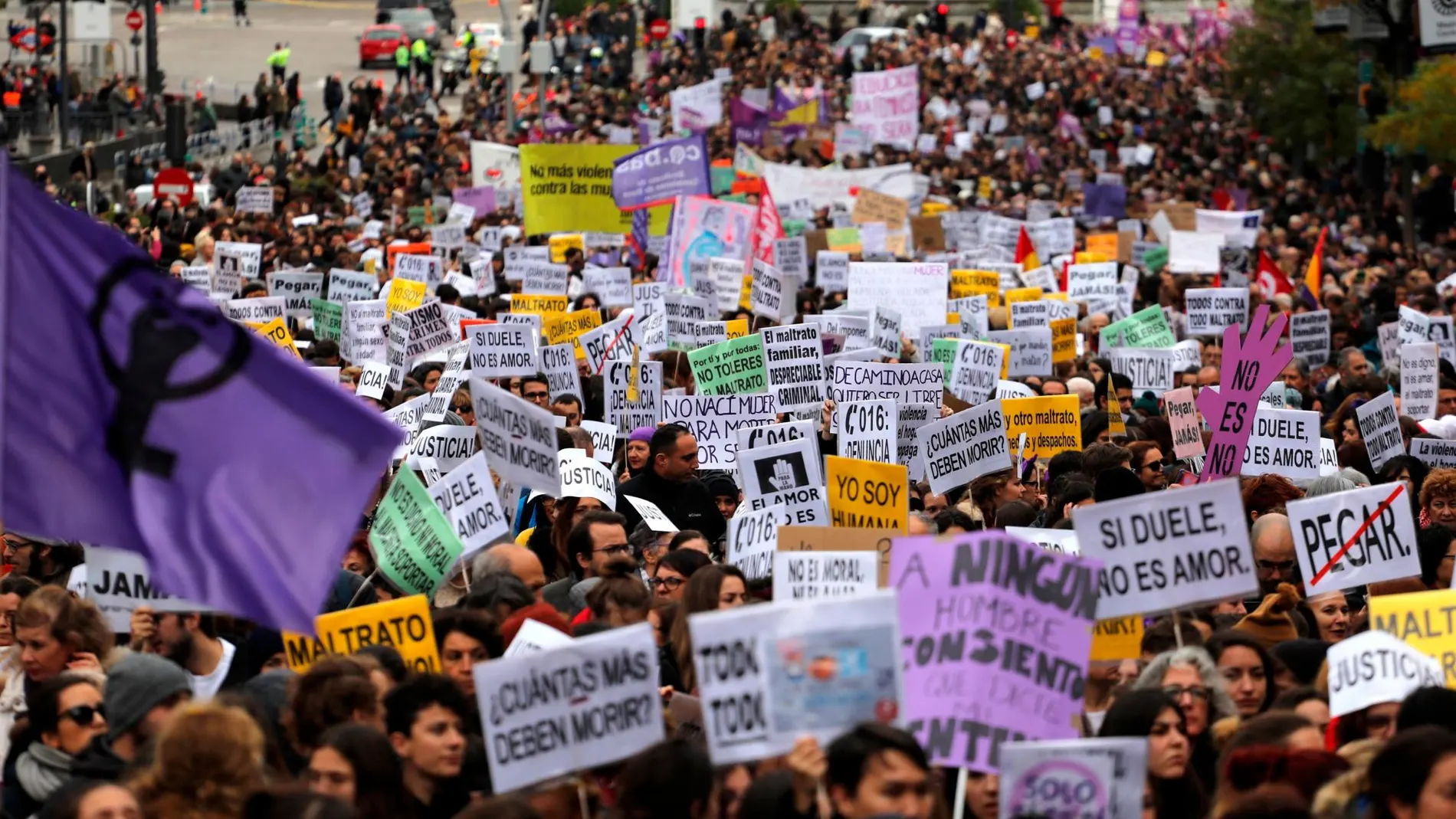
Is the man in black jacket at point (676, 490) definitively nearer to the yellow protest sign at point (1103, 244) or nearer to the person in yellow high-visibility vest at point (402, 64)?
the yellow protest sign at point (1103, 244)

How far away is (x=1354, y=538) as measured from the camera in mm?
9789

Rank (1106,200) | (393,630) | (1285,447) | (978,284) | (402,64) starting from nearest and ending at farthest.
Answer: (393,630) < (1285,447) < (978,284) < (1106,200) < (402,64)

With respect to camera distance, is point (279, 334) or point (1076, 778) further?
point (279, 334)

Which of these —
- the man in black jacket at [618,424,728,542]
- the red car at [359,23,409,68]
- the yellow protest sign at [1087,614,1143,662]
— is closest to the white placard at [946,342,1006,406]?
the man in black jacket at [618,424,728,542]

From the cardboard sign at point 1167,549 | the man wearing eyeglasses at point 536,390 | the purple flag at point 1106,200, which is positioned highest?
the cardboard sign at point 1167,549

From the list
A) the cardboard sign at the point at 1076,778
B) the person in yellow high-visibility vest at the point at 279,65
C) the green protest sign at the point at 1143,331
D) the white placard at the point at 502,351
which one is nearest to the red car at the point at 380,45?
the person in yellow high-visibility vest at the point at 279,65

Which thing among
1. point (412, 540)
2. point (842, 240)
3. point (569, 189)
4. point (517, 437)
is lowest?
point (842, 240)

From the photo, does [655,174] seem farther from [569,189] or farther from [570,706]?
[570,706]

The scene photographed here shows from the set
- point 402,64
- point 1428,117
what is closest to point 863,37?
point 402,64

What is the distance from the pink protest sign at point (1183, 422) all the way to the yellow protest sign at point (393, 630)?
6.06m

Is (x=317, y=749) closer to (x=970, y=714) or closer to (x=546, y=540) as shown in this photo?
(x=970, y=714)

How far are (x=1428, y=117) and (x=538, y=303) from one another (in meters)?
16.0

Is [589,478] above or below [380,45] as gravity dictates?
below

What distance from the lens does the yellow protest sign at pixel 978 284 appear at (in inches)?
897
